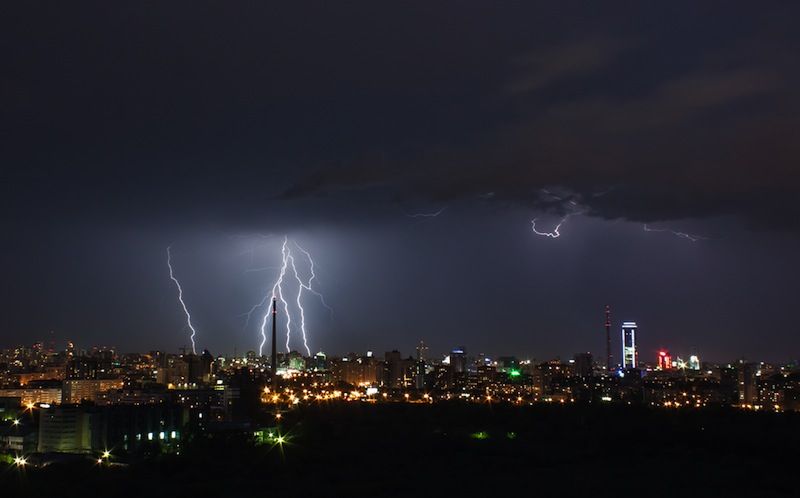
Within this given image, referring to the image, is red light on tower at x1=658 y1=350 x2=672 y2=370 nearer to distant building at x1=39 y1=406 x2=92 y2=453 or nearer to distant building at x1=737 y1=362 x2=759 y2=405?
distant building at x1=737 y1=362 x2=759 y2=405

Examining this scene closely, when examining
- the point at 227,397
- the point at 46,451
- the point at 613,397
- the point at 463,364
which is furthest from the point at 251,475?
the point at 463,364

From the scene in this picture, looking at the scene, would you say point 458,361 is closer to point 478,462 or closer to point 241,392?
point 241,392

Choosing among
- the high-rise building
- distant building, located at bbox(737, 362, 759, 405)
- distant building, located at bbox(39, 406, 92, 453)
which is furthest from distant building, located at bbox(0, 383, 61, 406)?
the high-rise building

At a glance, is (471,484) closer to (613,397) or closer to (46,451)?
(46,451)

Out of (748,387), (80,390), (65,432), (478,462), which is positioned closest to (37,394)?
(80,390)

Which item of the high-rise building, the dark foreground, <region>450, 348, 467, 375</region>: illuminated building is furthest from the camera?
the high-rise building

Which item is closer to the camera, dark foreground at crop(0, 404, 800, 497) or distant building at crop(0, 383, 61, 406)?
dark foreground at crop(0, 404, 800, 497)

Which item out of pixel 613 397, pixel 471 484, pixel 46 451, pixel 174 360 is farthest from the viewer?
pixel 174 360
